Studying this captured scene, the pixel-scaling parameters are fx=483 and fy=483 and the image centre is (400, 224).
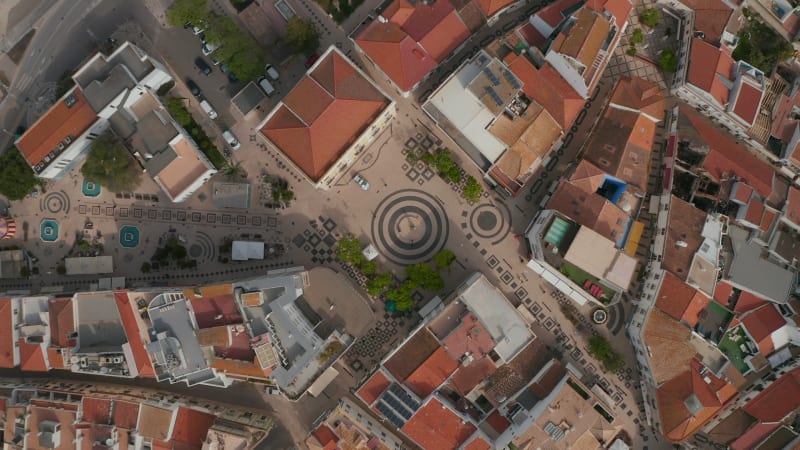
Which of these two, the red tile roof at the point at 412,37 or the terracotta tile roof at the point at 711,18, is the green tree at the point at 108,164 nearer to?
the red tile roof at the point at 412,37

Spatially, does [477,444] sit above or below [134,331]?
above

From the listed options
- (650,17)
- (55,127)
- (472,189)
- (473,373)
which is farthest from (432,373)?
(55,127)

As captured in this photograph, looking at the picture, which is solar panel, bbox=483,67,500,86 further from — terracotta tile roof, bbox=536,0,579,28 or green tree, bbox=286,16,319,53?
green tree, bbox=286,16,319,53

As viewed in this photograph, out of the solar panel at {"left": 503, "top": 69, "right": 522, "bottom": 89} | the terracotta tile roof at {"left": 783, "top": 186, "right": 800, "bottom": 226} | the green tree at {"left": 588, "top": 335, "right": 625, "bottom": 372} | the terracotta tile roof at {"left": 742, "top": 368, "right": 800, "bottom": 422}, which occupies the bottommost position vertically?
the green tree at {"left": 588, "top": 335, "right": 625, "bottom": 372}

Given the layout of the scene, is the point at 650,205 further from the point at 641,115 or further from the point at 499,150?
the point at 499,150

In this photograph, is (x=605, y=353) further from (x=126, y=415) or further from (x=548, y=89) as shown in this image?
(x=126, y=415)

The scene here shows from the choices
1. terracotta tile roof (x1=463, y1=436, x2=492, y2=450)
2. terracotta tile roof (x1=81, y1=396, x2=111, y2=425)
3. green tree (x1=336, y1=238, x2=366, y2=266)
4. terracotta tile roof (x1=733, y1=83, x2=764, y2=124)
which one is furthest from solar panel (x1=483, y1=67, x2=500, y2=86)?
terracotta tile roof (x1=81, y1=396, x2=111, y2=425)
